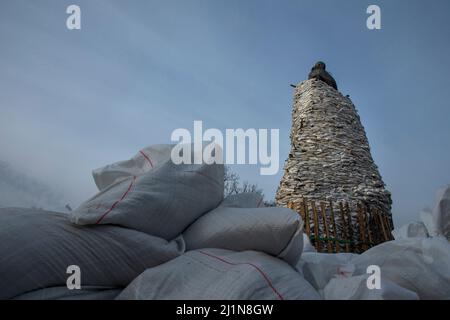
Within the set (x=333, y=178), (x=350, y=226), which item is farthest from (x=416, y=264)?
(x=333, y=178)

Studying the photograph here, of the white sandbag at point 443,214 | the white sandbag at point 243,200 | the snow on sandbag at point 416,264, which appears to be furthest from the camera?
the white sandbag at point 443,214

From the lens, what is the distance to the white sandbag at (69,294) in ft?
2.72

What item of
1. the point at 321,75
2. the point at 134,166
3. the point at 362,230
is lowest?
the point at 362,230

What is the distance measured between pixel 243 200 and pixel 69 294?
817 millimetres

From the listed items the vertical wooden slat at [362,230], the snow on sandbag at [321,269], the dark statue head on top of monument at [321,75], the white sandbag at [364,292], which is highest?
the dark statue head on top of monument at [321,75]

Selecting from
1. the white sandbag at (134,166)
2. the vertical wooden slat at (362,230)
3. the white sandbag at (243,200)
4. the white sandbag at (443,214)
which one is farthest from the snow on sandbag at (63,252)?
the vertical wooden slat at (362,230)

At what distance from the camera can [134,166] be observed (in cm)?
131

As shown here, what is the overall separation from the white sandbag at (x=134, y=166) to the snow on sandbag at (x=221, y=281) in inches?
17.9

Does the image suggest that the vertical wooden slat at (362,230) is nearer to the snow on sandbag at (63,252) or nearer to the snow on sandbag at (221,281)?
the snow on sandbag at (221,281)

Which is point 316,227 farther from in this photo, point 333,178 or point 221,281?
point 221,281

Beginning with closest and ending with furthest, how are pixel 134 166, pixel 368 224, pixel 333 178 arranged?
pixel 134 166 → pixel 368 224 → pixel 333 178

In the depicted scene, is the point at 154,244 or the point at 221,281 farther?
the point at 154,244
